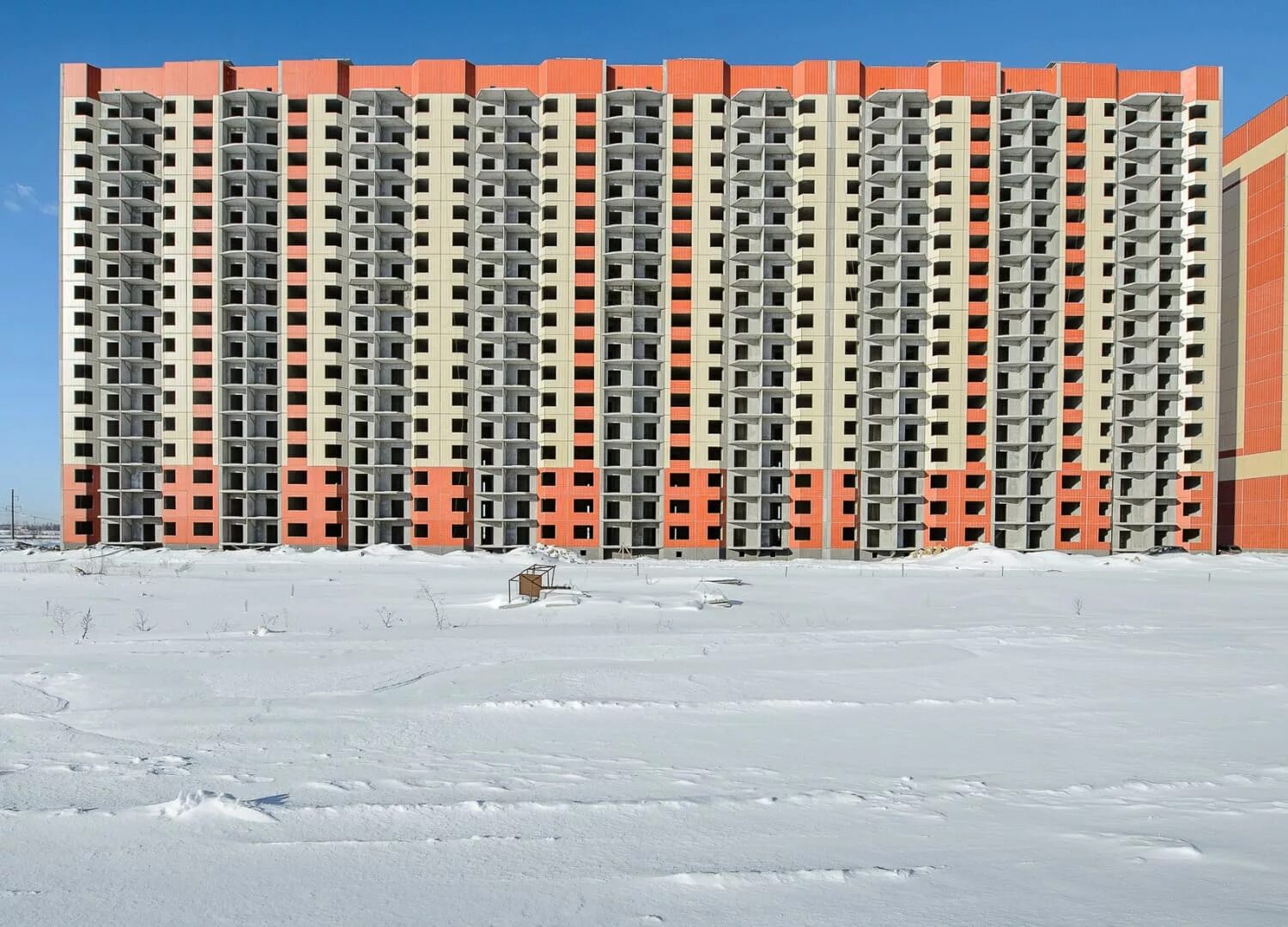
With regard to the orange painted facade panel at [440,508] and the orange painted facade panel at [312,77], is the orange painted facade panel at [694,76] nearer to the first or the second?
the orange painted facade panel at [312,77]

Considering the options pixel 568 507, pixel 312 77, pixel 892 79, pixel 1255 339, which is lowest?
pixel 568 507

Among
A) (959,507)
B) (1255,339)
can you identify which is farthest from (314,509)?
(1255,339)

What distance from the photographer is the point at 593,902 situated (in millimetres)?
5145

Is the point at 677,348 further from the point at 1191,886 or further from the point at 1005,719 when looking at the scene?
the point at 1191,886

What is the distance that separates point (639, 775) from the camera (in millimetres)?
7926

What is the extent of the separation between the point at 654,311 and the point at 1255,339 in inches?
1967

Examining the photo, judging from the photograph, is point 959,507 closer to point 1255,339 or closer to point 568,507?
point 1255,339

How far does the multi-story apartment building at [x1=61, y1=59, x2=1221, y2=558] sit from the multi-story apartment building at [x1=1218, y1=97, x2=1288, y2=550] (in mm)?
4459

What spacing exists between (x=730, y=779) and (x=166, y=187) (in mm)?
69868

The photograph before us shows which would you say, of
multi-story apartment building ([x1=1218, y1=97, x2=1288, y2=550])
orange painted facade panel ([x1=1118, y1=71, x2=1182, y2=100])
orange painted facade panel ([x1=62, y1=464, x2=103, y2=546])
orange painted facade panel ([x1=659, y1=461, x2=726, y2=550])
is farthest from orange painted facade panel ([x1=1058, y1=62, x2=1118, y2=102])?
orange painted facade panel ([x1=62, y1=464, x2=103, y2=546])

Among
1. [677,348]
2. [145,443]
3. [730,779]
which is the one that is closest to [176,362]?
[145,443]

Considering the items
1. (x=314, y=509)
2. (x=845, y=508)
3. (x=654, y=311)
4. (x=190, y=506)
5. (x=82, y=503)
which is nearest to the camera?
(x=314, y=509)

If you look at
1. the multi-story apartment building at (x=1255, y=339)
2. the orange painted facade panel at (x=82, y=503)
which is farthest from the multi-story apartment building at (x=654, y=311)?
the multi-story apartment building at (x=1255, y=339)

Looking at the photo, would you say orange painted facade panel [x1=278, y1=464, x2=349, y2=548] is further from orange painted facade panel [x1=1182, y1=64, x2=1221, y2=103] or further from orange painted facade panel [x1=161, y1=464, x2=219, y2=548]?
orange painted facade panel [x1=1182, y1=64, x2=1221, y2=103]
